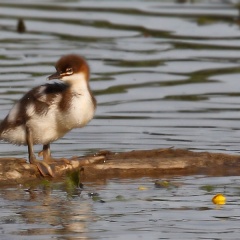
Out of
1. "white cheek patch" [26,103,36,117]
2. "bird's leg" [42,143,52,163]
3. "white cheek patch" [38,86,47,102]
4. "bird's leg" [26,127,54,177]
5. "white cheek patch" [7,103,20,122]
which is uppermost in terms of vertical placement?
"white cheek patch" [38,86,47,102]

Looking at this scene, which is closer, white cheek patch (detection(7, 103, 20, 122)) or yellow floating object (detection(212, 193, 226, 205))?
yellow floating object (detection(212, 193, 226, 205))

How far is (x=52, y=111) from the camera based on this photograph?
10.6 metres

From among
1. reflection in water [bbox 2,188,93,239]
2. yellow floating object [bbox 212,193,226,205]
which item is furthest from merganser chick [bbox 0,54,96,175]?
yellow floating object [bbox 212,193,226,205]

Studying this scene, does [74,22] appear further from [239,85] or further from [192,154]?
[192,154]

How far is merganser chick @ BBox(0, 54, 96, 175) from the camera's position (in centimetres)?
1055

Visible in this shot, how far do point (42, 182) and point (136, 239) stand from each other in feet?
7.23

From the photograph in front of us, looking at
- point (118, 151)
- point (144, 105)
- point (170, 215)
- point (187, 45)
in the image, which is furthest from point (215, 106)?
point (170, 215)

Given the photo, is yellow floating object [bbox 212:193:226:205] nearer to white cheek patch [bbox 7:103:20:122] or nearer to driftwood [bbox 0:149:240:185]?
driftwood [bbox 0:149:240:185]

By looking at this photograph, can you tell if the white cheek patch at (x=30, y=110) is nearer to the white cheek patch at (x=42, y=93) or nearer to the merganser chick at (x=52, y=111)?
the merganser chick at (x=52, y=111)

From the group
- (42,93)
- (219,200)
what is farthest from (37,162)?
(219,200)

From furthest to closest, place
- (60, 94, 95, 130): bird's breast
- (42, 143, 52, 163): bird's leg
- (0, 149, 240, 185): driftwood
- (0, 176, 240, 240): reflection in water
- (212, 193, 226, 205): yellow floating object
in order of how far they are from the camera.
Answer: (42, 143, 52, 163): bird's leg, (60, 94, 95, 130): bird's breast, (0, 149, 240, 185): driftwood, (212, 193, 226, 205): yellow floating object, (0, 176, 240, 240): reflection in water

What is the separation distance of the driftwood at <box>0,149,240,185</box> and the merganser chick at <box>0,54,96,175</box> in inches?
7.8

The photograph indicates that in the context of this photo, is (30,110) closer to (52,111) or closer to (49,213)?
(52,111)

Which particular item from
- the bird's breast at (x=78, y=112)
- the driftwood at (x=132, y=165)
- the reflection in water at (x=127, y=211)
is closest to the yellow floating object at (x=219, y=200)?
the reflection in water at (x=127, y=211)
